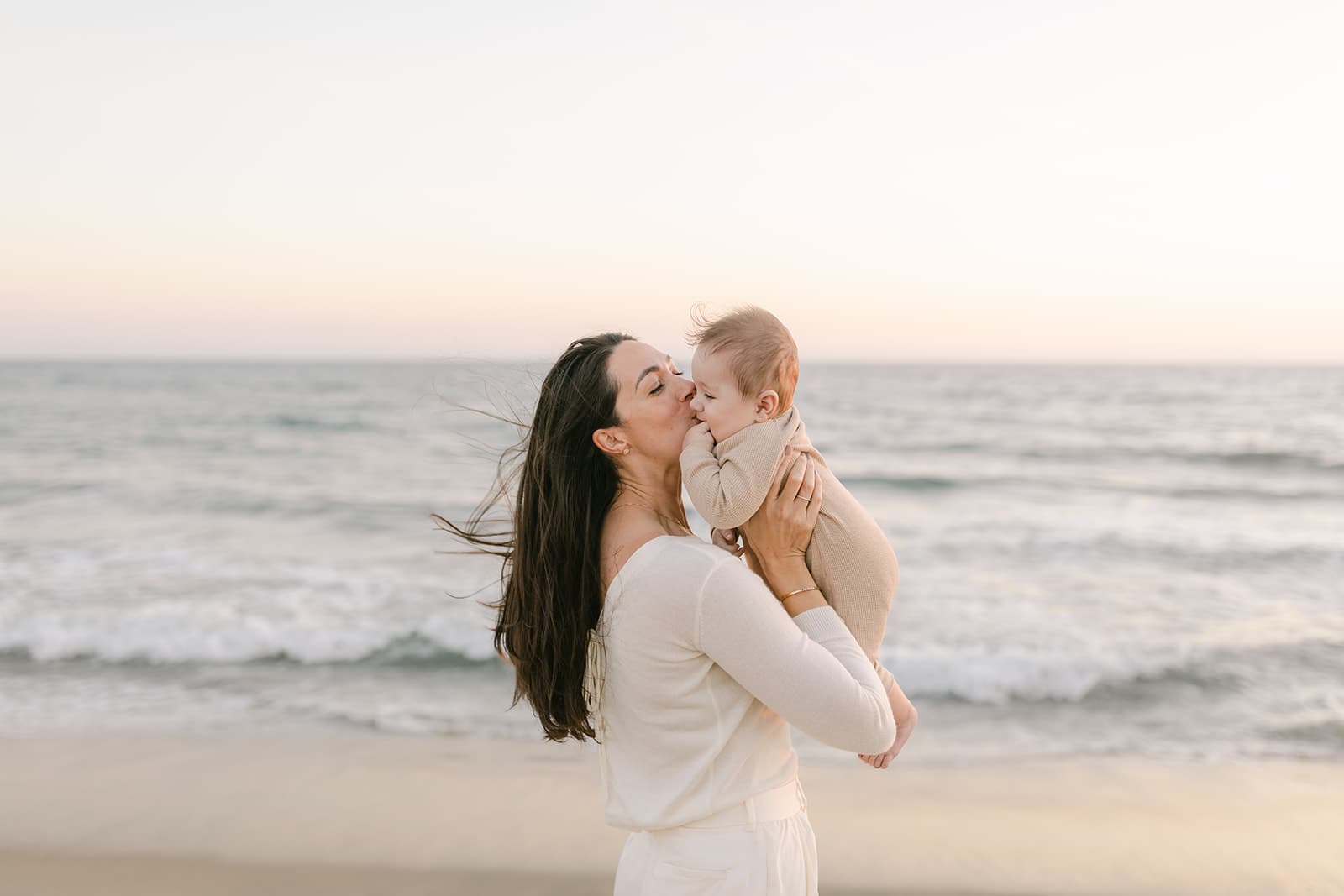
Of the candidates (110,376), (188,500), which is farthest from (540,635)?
(110,376)

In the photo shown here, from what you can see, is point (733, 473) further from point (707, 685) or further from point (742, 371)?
point (707, 685)

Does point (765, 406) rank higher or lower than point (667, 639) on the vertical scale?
A: higher

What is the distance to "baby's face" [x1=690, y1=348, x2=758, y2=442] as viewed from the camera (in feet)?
6.55

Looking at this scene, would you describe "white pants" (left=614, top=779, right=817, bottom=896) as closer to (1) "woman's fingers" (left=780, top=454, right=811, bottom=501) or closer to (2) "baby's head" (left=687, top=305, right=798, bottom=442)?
(1) "woman's fingers" (left=780, top=454, right=811, bottom=501)

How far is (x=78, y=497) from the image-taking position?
45.0 ft

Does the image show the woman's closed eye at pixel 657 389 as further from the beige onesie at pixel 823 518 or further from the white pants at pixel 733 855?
the white pants at pixel 733 855

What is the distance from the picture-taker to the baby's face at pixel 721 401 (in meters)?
2.00

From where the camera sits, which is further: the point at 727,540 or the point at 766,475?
the point at 727,540

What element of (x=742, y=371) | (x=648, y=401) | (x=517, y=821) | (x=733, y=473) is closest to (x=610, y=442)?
(x=648, y=401)

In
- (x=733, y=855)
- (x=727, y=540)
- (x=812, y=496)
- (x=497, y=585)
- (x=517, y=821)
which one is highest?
(x=812, y=496)

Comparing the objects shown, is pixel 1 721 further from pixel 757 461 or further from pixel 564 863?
pixel 757 461

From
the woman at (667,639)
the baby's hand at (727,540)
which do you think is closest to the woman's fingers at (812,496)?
the woman at (667,639)

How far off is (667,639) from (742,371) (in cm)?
66

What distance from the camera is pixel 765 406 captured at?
81.0 inches
